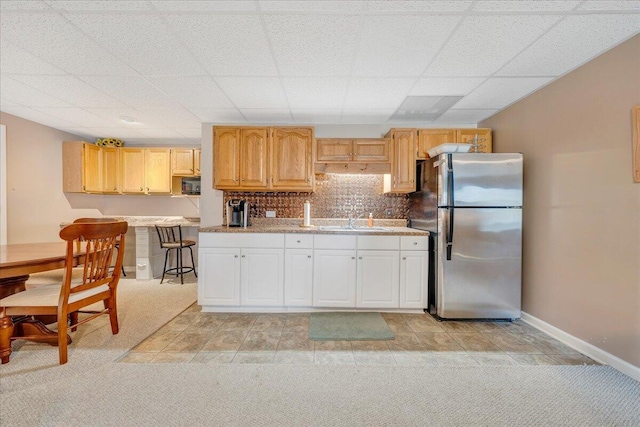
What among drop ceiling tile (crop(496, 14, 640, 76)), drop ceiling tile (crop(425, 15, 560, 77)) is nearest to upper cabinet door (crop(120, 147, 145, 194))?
drop ceiling tile (crop(425, 15, 560, 77))

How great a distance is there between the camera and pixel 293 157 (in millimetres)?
3393

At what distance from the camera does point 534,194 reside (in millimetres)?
2688

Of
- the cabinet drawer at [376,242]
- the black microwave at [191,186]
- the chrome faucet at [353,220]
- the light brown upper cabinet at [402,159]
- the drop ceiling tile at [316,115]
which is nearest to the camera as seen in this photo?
the cabinet drawer at [376,242]

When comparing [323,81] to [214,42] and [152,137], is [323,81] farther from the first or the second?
[152,137]

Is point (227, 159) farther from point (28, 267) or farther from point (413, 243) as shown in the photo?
point (413, 243)

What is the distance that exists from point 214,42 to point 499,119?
3.23m

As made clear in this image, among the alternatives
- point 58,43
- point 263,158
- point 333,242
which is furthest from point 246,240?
point 58,43

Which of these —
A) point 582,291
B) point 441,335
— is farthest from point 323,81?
point 582,291

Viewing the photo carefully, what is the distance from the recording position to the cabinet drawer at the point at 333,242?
2922mm

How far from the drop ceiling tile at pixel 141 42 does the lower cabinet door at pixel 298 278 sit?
2011 mm

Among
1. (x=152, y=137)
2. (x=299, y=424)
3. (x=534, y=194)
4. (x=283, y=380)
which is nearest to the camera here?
(x=299, y=424)

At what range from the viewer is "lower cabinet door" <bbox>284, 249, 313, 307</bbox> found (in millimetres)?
2938

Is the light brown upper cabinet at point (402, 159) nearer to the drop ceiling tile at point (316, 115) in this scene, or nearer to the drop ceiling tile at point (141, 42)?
the drop ceiling tile at point (316, 115)

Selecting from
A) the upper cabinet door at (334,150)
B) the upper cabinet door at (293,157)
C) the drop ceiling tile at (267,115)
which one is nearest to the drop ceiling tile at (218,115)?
the drop ceiling tile at (267,115)
